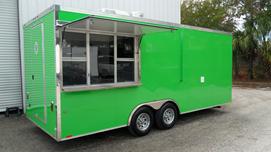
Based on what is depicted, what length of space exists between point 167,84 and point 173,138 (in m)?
1.33

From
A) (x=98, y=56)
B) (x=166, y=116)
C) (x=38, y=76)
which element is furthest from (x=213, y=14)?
(x=38, y=76)

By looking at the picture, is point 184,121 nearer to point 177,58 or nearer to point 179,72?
point 179,72

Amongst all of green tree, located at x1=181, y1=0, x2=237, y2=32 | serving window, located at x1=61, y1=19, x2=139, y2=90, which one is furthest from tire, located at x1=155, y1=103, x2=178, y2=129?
green tree, located at x1=181, y1=0, x2=237, y2=32

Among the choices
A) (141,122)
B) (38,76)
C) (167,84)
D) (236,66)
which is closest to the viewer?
(38,76)

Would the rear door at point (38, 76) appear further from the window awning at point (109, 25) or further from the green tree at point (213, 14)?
the green tree at point (213, 14)

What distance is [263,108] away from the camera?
7707 mm

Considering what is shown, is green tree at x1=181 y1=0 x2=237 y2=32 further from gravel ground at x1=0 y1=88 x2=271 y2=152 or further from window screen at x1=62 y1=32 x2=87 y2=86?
window screen at x1=62 y1=32 x2=87 y2=86

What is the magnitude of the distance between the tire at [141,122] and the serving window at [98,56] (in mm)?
708

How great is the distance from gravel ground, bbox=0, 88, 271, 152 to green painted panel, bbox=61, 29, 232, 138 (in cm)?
48

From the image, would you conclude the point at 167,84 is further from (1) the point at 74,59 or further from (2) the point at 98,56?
(1) the point at 74,59

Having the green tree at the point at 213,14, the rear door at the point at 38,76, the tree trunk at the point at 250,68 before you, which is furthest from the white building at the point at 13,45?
the green tree at the point at 213,14

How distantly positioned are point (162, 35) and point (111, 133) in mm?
2713

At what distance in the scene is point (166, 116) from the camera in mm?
5375

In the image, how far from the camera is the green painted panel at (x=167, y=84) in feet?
13.0
